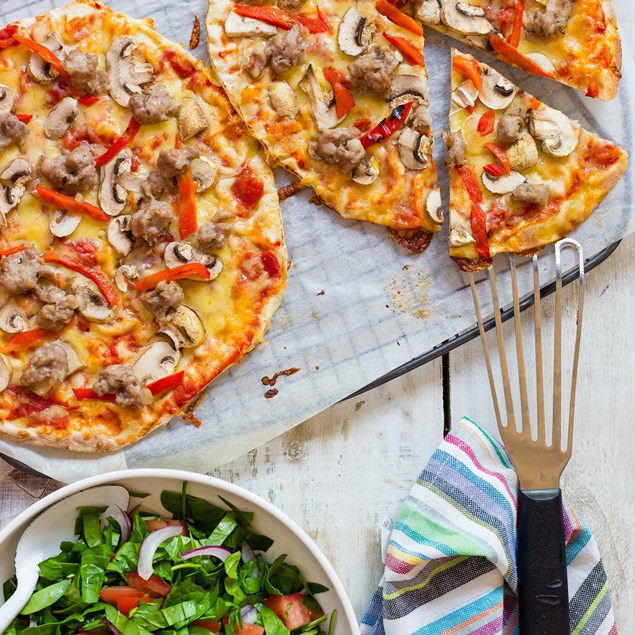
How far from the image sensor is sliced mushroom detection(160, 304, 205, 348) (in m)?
4.24

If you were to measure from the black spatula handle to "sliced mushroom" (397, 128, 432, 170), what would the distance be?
5.96 ft

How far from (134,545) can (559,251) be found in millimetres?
2668

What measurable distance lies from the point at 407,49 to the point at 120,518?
9.33 feet

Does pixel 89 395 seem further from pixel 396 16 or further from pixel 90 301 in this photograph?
pixel 396 16

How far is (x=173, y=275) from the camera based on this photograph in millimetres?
4262

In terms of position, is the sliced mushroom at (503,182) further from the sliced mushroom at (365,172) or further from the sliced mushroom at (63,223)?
the sliced mushroom at (63,223)

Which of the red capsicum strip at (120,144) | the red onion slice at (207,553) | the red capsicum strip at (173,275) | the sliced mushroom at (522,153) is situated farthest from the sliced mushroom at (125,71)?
the red onion slice at (207,553)

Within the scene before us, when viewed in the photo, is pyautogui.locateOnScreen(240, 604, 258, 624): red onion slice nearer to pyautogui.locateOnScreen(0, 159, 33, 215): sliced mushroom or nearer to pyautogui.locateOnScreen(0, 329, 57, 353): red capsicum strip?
pyautogui.locateOnScreen(0, 329, 57, 353): red capsicum strip

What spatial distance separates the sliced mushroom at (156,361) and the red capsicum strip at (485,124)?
6.52ft

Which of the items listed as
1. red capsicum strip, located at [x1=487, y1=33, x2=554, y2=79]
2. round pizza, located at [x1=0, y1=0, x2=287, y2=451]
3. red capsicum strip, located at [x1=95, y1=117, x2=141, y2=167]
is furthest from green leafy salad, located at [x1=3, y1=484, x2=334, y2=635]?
red capsicum strip, located at [x1=487, y1=33, x2=554, y2=79]

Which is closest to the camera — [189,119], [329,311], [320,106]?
[189,119]

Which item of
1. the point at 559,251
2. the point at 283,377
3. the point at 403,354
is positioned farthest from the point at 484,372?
the point at 283,377

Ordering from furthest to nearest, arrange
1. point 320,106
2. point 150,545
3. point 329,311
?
1. point 329,311
2. point 320,106
3. point 150,545

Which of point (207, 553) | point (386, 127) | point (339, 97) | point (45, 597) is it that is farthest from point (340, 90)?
point (45, 597)
